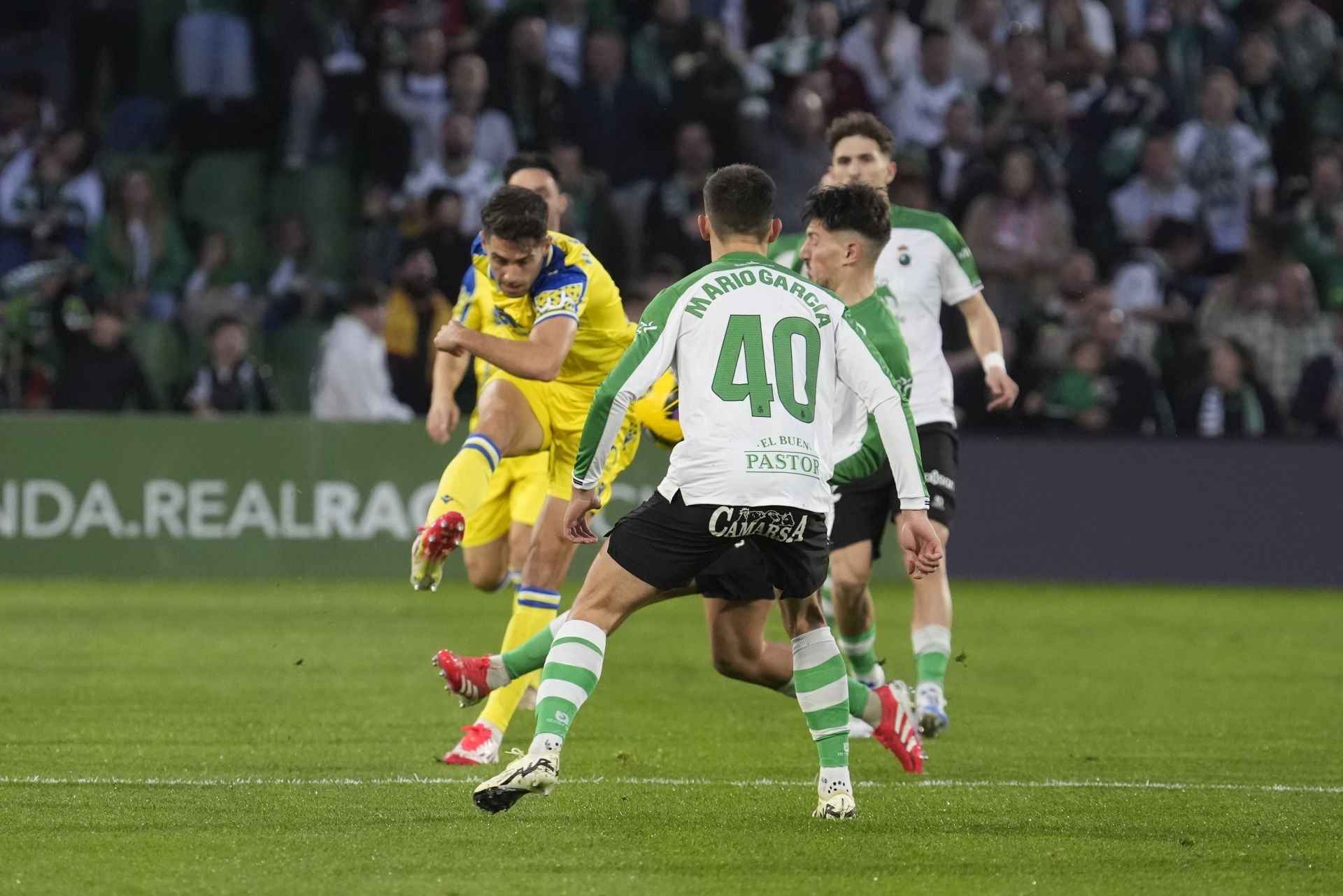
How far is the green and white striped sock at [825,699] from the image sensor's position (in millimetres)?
6293

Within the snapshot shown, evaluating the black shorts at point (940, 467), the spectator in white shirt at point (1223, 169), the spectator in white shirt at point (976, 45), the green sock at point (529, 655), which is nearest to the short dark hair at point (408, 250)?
the spectator in white shirt at point (976, 45)

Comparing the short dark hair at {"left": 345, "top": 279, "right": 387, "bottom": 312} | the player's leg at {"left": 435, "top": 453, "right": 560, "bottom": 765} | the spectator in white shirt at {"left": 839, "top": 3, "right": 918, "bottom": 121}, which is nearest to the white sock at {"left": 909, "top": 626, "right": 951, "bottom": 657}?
the player's leg at {"left": 435, "top": 453, "right": 560, "bottom": 765}

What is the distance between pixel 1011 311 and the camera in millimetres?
16969

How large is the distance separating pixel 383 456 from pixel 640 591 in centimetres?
989

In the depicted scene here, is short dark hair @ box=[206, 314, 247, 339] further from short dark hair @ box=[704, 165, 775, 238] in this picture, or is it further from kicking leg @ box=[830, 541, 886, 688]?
short dark hair @ box=[704, 165, 775, 238]

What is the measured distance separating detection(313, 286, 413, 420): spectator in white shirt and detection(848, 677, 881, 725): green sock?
9821 millimetres

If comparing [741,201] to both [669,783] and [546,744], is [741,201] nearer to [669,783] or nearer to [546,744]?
[546,744]

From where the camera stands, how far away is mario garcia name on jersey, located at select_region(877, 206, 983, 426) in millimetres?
8789

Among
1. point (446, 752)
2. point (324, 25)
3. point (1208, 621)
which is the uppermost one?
point (324, 25)

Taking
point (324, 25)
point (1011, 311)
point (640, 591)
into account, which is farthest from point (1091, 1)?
point (640, 591)

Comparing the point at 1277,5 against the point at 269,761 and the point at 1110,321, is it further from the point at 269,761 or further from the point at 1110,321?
the point at 269,761

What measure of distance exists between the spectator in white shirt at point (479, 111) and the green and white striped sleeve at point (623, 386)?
11677 millimetres

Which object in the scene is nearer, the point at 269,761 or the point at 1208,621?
the point at 269,761

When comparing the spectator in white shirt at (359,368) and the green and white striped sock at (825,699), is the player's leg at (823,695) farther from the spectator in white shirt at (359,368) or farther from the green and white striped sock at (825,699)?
the spectator in white shirt at (359,368)
